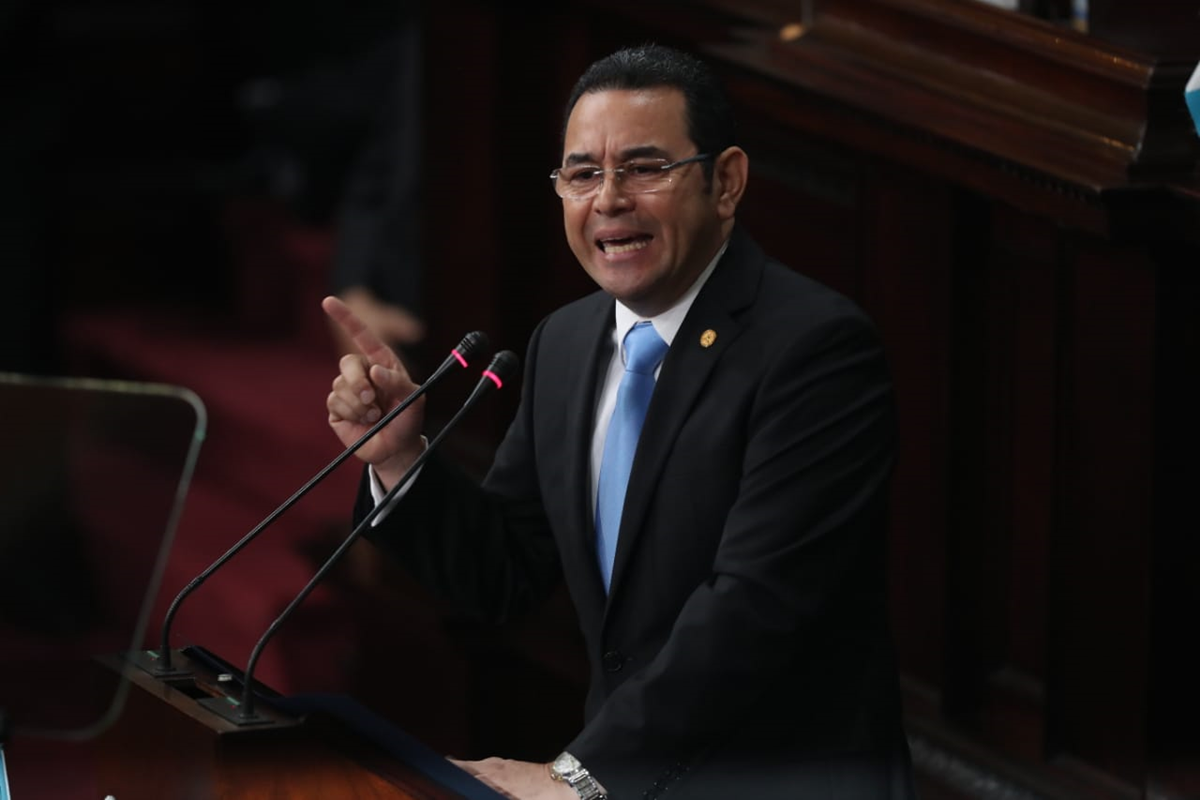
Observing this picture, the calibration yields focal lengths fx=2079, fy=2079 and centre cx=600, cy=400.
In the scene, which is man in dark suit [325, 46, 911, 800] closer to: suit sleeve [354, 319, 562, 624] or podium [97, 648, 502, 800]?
suit sleeve [354, 319, 562, 624]

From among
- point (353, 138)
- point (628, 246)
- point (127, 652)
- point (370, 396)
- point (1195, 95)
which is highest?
point (1195, 95)

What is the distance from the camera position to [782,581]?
2.10 m

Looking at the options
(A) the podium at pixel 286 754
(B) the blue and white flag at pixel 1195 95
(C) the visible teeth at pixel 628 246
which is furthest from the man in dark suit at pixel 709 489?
(B) the blue and white flag at pixel 1195 95

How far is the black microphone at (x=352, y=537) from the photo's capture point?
1.93 meters

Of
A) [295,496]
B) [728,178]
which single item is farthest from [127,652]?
[728,178]

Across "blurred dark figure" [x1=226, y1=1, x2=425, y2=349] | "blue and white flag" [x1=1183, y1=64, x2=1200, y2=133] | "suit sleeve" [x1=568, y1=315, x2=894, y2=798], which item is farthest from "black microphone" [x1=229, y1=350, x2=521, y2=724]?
"blurred dark figure" [x1=226, y1=1, x2=425, y2=349]

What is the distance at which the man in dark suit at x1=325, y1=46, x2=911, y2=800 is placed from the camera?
2.12m

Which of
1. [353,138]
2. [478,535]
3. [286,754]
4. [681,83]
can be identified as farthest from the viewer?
[353,138]

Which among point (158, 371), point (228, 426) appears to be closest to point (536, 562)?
point (228, 426)

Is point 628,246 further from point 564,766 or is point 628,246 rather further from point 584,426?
point 564,766

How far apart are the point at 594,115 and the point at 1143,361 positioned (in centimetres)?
109

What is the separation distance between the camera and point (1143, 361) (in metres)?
2.89

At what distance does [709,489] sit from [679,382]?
4.7 inches

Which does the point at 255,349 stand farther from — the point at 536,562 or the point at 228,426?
the point at 536,562
